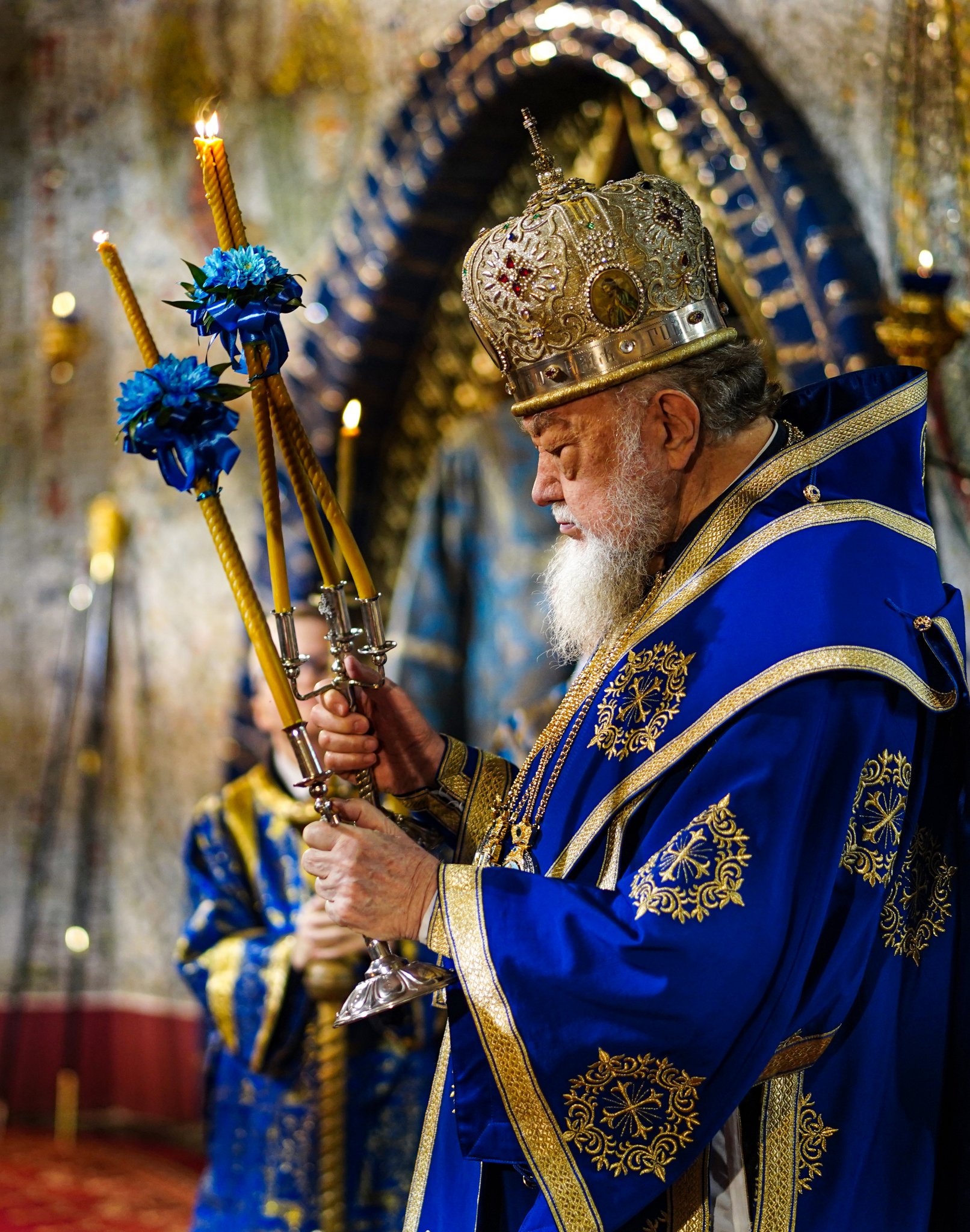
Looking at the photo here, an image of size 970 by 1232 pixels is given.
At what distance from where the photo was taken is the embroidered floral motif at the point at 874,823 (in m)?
1.70

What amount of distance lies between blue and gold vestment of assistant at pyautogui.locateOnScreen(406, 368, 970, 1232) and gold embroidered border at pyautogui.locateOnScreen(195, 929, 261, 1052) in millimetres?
1361

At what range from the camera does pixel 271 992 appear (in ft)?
10.7

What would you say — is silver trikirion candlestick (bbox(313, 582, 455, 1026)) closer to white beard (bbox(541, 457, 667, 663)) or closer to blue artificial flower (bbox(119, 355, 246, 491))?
blue artificial flower (bbox(119, 355, 246, 491))

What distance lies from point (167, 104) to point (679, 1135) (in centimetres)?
469

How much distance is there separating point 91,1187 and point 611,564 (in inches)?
148

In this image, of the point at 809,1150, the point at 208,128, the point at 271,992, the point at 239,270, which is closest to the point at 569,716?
the point at 809,1150

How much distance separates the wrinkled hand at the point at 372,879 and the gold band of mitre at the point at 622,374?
2.13ft

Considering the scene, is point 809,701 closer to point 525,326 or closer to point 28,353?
point 525,326

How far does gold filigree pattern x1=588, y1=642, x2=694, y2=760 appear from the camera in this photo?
183cm

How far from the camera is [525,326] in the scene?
2.02 metres

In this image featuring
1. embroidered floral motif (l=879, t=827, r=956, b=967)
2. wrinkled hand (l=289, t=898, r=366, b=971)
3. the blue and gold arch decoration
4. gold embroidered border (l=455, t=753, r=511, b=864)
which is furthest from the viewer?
wrinkled hand (l=289, t=898, r=366, b=971)

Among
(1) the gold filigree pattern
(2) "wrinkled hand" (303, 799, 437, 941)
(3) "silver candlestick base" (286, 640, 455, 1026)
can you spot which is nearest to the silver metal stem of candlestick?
(3) "silver candlestick base" (286, 640, 455, 1026)

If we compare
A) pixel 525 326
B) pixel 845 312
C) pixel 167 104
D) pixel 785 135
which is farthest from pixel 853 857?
pixel 167 104

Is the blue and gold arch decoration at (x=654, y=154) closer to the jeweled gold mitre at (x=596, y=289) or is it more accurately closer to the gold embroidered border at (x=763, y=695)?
the jeweled gold mitre at (x=596, y=289)
